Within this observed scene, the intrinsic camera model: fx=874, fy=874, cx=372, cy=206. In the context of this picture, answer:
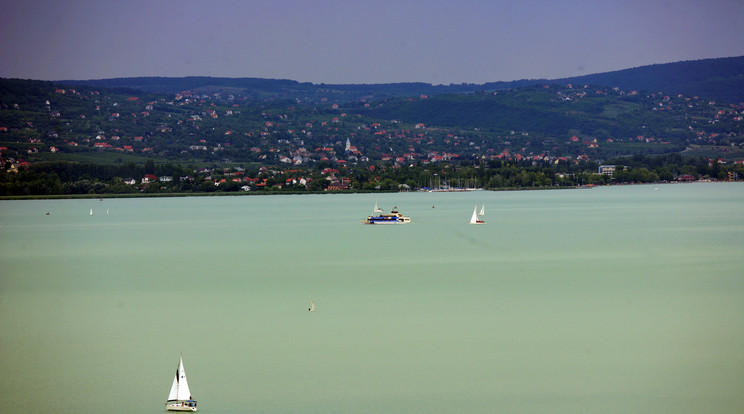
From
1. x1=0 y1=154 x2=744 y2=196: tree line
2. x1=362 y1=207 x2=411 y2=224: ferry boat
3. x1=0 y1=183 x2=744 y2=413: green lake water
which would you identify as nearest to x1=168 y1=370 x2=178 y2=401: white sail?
x1=0 y1=183 x2=744 y2=413: green lake water

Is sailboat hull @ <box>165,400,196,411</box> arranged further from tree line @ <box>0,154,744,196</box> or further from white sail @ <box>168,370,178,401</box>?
tree line @ <box>0,154,744,196</box>

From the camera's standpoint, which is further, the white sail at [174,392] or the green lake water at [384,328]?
the green lake water at [384,328]

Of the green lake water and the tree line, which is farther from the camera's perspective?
the tree line

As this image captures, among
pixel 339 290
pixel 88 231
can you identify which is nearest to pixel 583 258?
pixel 339 290

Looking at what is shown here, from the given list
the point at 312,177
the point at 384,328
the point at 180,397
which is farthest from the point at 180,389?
the point at 312,177

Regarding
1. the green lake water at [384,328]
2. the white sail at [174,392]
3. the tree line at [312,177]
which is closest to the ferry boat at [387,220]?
the green lake water at [384,328]

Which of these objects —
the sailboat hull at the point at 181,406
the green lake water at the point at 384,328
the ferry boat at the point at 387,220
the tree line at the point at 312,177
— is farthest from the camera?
the tree line at the point at 312,177

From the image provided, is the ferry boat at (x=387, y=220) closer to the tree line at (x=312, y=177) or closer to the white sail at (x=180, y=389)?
the white sail at (x=180, y=389)
